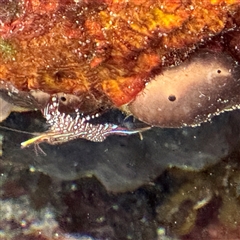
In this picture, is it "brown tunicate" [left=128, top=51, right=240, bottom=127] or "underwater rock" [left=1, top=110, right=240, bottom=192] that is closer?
"brown tunicate" [left=128, top=51, right=240, bottom=127]

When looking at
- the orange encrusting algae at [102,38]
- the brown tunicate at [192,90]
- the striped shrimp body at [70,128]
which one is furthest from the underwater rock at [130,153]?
the orange encrusting algae at [102,38]

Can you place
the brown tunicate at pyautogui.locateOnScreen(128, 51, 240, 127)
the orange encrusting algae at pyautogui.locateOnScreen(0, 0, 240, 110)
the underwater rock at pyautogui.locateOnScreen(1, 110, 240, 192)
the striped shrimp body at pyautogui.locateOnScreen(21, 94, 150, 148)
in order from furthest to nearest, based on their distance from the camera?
1. the underwater rock at pyautogui.locateOnScreen(1, 110, 240, 192)
2. the striped shrimp body at pyautogui.locateOnScreen(21, 94, 150, 148)
3. the brown tunicate at pyautogui.locateOnScreen(128, 51, 240, 127)
4. the orange encrusting algae at pyautogui.locateOnScreen(0, 0, 240, 110)

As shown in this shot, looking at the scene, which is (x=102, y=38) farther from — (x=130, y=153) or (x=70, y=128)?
(x=130, y=153)

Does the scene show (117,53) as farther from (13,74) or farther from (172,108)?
(13,74)

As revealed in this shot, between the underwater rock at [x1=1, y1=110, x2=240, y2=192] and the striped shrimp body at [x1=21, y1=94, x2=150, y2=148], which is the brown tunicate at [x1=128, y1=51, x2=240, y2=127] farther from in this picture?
the underwater rock at [x1=1, y1=110, x2=240, y2=192]

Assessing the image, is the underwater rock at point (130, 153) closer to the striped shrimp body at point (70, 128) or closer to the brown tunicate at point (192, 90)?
the striped shrimp body at point (70, 128)

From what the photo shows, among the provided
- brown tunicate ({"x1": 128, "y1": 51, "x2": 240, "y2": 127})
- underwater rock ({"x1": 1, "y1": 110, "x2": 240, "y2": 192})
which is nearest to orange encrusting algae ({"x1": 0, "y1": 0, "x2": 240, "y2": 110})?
brown tunicate ({"x1": 128, "y1": 51, "x2": 240, "y2": 127})
